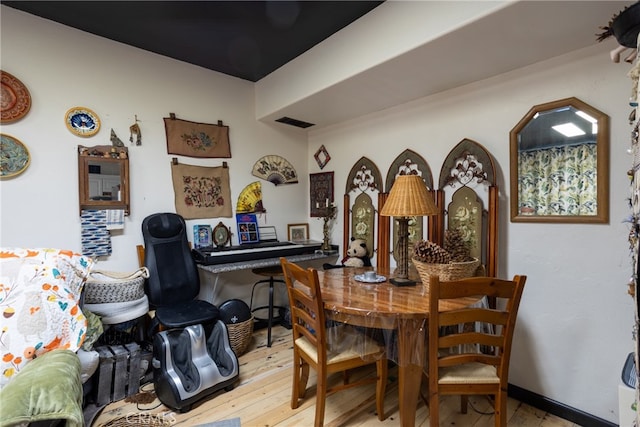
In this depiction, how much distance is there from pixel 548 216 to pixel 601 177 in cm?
33

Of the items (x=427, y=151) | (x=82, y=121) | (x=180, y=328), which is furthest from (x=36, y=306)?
(x=427, y=151)

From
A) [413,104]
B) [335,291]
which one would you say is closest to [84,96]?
[335,291]

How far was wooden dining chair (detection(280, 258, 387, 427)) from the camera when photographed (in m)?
1.55

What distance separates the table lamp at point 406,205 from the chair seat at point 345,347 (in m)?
0.42

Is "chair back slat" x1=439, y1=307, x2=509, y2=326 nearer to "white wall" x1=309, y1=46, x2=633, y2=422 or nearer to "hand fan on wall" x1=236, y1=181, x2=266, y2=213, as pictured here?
→ "white wall" x1=309, y1=46, x2=633, y2=422

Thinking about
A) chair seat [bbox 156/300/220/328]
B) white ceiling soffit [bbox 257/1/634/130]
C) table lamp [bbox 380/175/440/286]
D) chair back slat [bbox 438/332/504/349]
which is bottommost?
chair seat [bbox 156/300/220/328]

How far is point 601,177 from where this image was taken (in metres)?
1.65

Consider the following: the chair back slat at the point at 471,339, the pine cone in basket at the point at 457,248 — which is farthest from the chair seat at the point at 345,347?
the pine cone in basket at the point at 457,248

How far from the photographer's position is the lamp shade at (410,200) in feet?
5.94

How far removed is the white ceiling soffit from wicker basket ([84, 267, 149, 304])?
1.90m

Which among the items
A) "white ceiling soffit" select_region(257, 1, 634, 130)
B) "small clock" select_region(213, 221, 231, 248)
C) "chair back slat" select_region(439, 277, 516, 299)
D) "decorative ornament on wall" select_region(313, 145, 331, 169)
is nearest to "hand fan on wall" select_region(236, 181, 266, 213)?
"small clock" select_region(213, 221, 231, 248)

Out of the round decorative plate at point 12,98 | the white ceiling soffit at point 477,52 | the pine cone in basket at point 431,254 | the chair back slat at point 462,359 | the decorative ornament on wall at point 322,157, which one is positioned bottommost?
the chair back slat at point 462,359

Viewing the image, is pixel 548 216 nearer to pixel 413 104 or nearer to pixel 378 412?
pixel 413 104

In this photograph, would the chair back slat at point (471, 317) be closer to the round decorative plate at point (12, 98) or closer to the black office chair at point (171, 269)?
the black office chair at point (171, 269)
